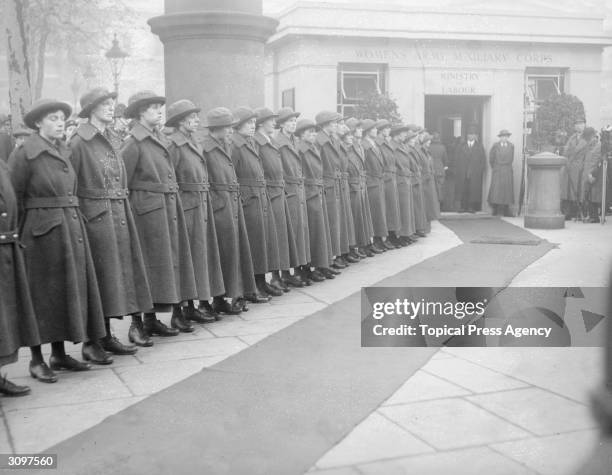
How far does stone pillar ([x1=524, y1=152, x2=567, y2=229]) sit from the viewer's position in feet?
50.3

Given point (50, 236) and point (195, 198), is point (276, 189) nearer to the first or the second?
point (195, 198)

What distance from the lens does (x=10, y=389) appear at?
16.6 ft

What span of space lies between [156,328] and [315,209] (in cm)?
319

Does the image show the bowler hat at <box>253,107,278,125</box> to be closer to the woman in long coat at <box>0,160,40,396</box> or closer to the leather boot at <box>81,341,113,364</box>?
the leather boot at <box>81,341,113,364</box>

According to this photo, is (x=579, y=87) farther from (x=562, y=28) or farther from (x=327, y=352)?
(x=327, y=352)

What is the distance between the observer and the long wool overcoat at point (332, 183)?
394 inches

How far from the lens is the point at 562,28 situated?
19.7 m

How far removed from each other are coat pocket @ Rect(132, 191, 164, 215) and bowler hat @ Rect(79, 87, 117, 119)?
824 mm

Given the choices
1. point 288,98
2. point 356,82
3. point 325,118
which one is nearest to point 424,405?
point 325,118

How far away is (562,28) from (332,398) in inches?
671

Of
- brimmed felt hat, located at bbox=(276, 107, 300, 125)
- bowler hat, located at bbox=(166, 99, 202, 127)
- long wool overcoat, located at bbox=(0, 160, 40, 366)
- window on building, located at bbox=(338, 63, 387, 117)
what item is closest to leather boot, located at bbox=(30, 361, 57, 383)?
long wool overcoat, located at bbox=(0, 160, 40, 366)

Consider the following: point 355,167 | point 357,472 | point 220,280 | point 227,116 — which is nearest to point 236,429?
point 357,472

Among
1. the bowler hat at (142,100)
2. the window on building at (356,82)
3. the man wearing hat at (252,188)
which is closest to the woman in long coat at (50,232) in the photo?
the bowler hat at (142,100)

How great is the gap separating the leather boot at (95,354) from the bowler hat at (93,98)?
5.38 ft
